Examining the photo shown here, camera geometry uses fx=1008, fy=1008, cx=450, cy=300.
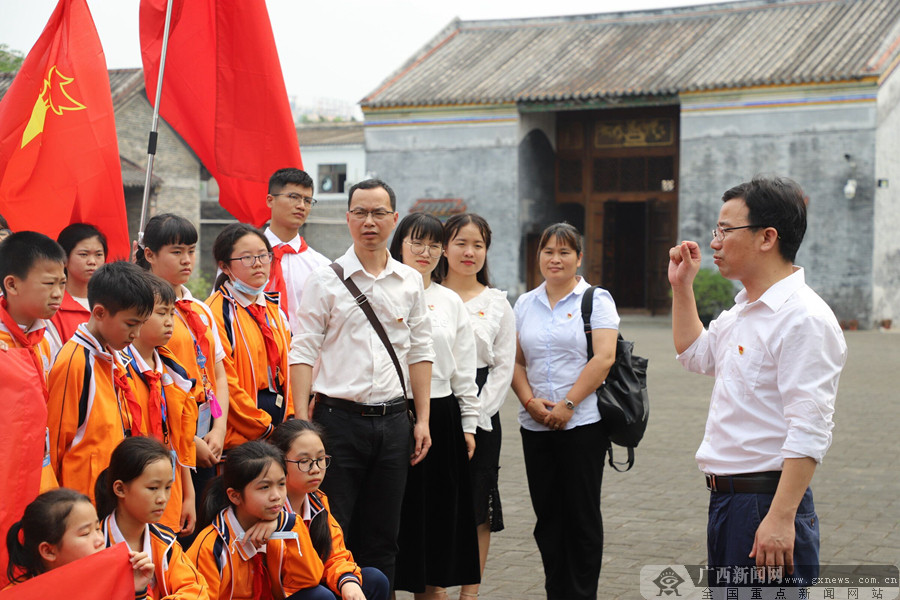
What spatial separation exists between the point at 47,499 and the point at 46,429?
35 centimetres

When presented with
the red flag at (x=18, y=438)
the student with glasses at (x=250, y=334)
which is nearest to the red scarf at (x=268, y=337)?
the student with glasses at (x=250, y=334)

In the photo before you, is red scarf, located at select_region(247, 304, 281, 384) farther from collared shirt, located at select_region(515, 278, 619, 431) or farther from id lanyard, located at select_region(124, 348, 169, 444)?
collared shirt, located at select_region(515, 278, 619, 431)

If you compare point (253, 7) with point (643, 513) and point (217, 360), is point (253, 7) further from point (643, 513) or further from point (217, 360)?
point (643, 513)

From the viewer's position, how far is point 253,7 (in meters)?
5.37

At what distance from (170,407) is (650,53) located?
2400 cm

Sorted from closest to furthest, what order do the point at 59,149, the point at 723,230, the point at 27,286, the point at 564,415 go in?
the point at 723,230
the point at 27,286
the point at 59,149
the point at 564,415

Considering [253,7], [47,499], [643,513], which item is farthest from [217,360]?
[643,513]

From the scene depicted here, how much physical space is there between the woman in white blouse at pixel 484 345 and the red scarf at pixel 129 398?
1.81 metres

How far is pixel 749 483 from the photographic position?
316cm

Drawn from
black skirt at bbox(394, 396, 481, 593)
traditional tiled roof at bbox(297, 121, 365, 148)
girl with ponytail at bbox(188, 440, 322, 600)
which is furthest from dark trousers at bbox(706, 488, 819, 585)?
traditional tiled roof at bbox(297, 121, 365, 148)

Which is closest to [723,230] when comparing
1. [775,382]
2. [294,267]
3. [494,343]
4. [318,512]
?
[775,382]

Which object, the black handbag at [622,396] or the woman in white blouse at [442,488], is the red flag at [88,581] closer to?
the woman in white blouse at [442,488]

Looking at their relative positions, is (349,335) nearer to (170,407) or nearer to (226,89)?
(170,407)

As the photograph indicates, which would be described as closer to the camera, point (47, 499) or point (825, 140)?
point (47, 499)
